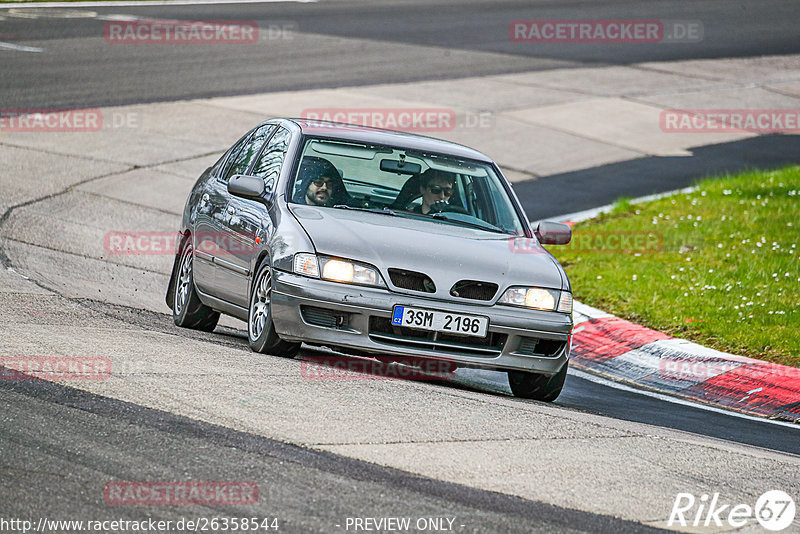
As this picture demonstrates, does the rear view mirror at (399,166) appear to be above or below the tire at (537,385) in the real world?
above

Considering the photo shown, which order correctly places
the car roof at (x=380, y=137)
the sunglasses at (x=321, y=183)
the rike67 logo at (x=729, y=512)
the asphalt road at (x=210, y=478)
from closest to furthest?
the asphalt road at (x=210, y=478) < the rike67 logo at (x=729, y=512) < the sunglasses at (x=321, y=183) < the car roof at (x=380, y=137)

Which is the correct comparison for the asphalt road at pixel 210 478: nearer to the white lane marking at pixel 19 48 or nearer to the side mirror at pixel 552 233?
the side mirror at pixel 552 233

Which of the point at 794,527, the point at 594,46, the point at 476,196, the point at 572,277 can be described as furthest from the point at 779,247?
the point at 594,46

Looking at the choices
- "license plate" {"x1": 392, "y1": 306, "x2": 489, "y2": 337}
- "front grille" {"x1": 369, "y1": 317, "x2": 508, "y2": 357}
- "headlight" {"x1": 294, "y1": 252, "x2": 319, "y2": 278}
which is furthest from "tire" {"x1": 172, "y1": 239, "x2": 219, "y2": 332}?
"license plate" {"x1": 392, "y1": 306, "x2": 489, "y2": 337}

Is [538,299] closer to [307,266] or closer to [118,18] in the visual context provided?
[307,266]

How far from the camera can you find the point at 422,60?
85.3 feet

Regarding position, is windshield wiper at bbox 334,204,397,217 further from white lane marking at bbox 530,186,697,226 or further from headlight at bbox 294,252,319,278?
white lane marking at bbox 530,186,697,226

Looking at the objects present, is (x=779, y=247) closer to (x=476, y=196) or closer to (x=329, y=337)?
(x=476, y=196)

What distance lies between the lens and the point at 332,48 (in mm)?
26469

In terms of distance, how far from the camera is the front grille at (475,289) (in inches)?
301

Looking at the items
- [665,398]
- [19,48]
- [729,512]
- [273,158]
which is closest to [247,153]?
[273,158]

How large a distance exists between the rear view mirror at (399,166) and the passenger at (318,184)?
0.35 meters

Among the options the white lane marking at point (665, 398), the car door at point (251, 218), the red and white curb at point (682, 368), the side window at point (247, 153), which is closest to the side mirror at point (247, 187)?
the car door at point (251, 218)

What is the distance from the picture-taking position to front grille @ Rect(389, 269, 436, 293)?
24.9 feet
